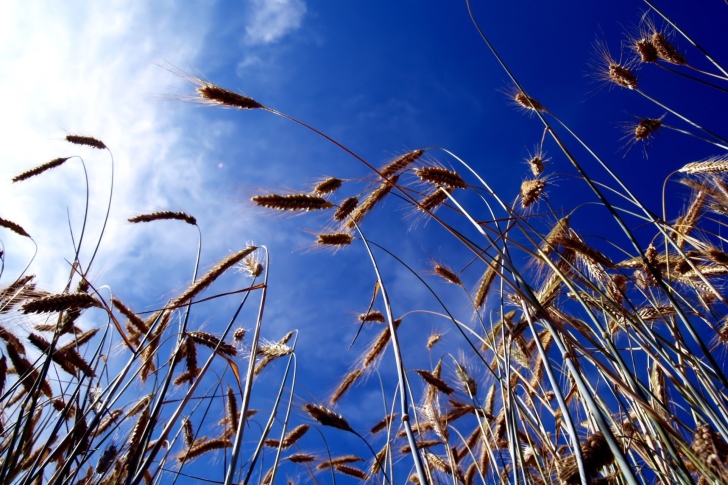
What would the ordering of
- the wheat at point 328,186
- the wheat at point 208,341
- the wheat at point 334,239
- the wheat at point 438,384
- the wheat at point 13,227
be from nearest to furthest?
the wheat at point 208,341
the wheat at point 328,186
the wheat at point 334,239
the wheat at point 13,227
the wheat at point 438,384

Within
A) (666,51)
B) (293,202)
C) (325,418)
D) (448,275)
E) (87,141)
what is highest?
(87,141)

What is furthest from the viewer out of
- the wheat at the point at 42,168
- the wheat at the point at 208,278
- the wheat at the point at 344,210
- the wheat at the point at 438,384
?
the wheat at the point at 42,168

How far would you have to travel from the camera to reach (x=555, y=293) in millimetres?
2721

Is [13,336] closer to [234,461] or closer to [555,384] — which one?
[234,461]

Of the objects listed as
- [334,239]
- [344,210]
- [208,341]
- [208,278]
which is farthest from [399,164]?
[208,341]

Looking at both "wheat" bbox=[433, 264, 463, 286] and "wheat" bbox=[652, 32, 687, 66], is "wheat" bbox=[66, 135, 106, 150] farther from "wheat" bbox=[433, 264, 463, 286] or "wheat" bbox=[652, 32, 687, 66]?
"wheat" bbox=[652, 32, 687, 66]

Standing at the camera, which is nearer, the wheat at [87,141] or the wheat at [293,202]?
the wheat at [293,202]

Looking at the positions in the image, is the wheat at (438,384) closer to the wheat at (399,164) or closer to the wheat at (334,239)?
the wheat at (334,239)

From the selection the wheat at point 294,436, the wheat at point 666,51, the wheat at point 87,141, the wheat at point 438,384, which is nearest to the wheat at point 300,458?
the wheat at point 294,436

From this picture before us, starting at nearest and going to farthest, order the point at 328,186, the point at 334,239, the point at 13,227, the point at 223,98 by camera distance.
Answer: the point at 223,98 → the point at 328,186 → the point at 334,239 → the point at 13,227

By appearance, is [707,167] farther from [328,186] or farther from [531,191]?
[328,186]

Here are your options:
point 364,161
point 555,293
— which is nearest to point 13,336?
point 364,161

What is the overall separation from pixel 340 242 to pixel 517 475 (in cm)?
202

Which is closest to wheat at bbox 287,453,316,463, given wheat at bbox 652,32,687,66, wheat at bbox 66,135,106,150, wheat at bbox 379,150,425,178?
wheat at bbox 379,150,425,178
